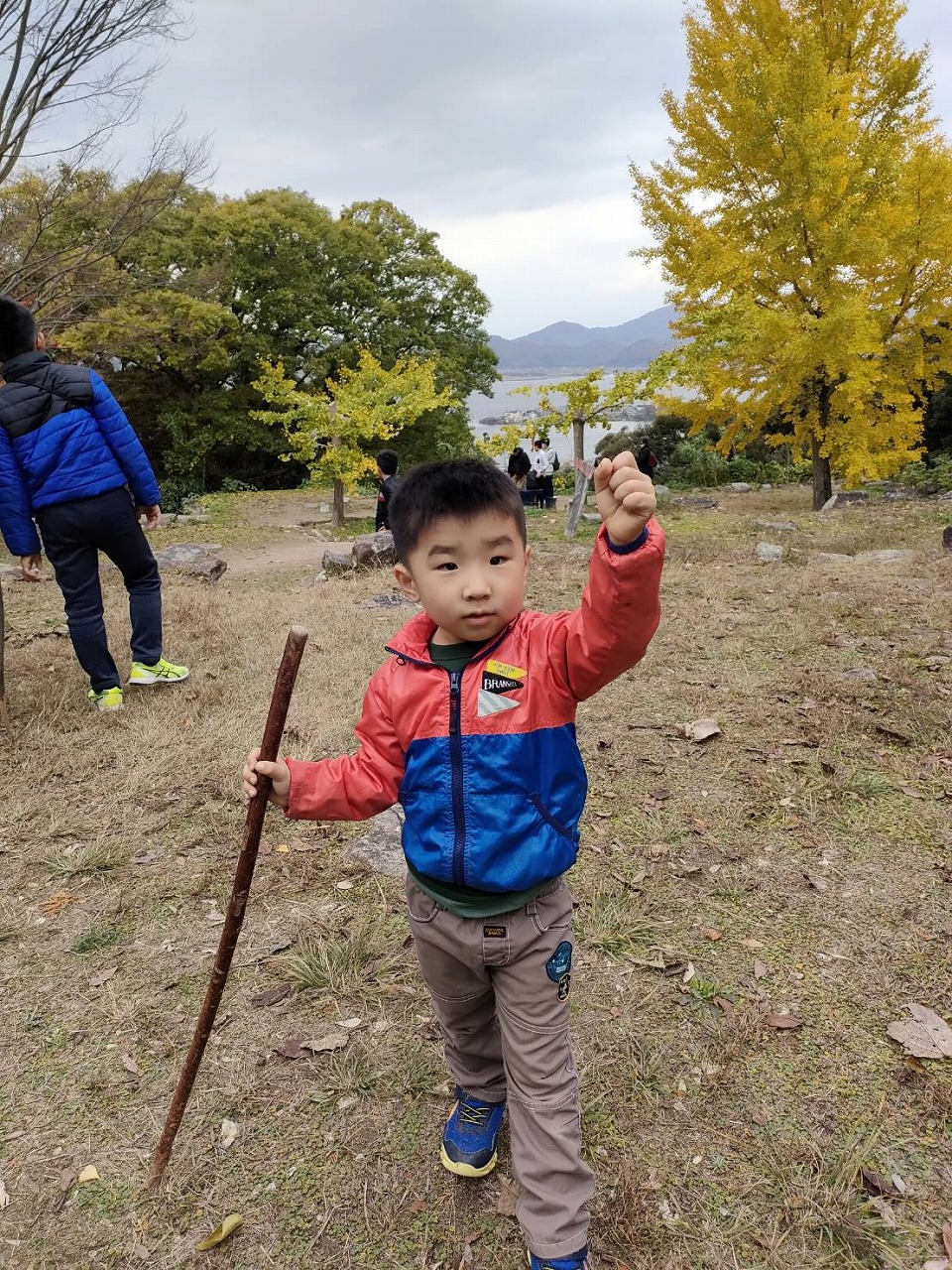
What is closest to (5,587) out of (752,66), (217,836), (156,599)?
(156,599)

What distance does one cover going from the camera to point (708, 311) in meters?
10.9

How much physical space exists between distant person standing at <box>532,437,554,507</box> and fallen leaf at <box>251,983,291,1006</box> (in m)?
13.4

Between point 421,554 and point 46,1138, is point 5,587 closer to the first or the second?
point 46,1138

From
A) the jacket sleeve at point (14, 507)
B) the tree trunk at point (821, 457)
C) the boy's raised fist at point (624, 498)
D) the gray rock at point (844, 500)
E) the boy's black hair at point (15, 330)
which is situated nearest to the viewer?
the boy's raised fist at point (624, 498)

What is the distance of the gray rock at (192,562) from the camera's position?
9.03m

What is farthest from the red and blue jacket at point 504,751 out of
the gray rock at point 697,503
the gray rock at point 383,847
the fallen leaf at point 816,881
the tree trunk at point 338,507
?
the gray rock at point 697,503

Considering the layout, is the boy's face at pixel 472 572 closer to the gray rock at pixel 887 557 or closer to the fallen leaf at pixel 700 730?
the fallen leaf at pixel 700 730

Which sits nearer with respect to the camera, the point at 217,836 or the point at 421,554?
the point at 421,554

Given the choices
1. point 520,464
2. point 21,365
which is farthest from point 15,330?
point 520,464

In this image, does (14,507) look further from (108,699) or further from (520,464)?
(520,464)

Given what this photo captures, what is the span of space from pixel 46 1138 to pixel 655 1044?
1696 mm

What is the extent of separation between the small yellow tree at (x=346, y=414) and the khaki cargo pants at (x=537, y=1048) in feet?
40.1

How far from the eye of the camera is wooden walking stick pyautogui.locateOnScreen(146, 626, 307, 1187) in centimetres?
161

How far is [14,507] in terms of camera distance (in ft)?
13.6
